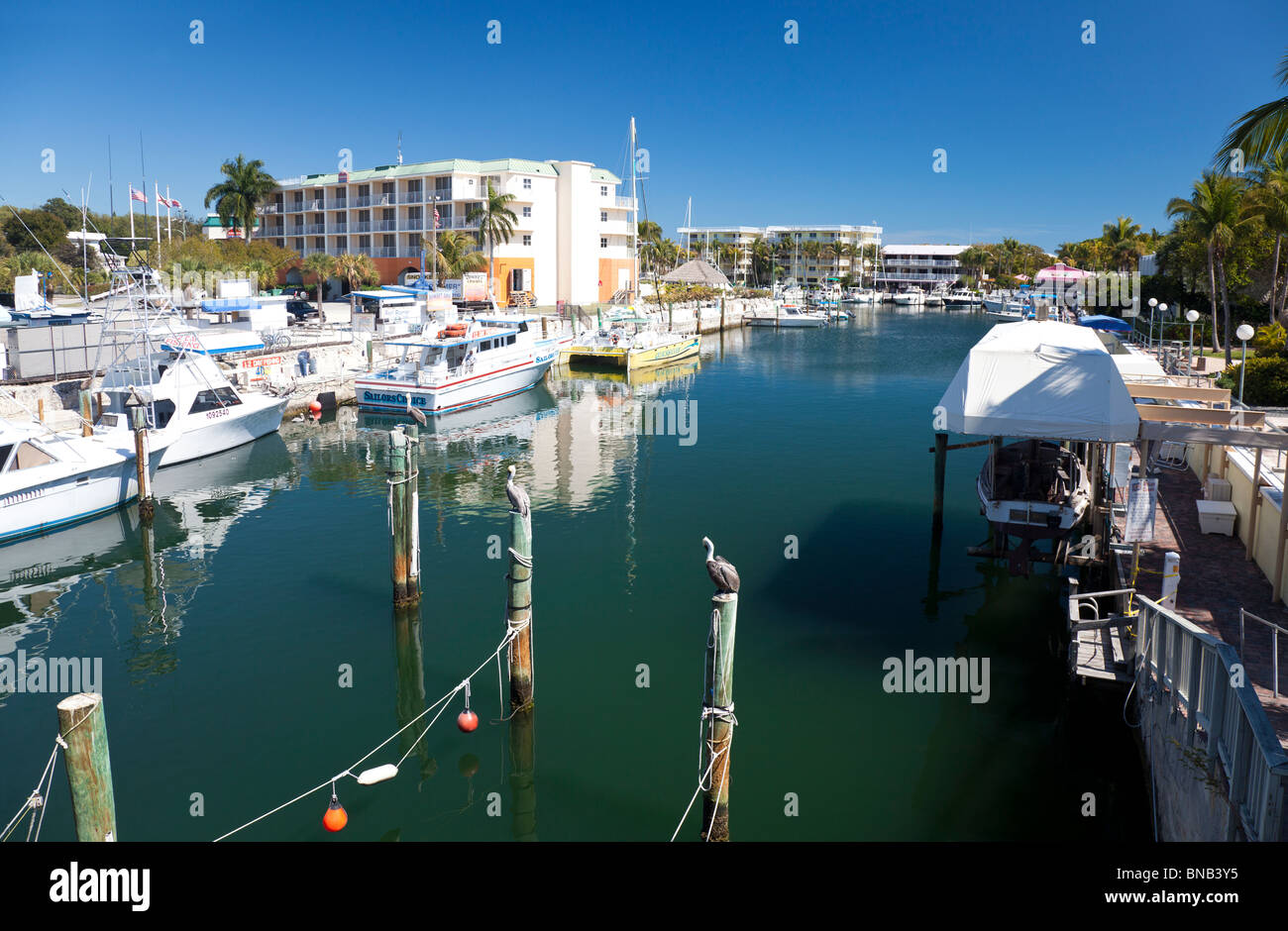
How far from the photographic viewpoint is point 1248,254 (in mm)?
45094

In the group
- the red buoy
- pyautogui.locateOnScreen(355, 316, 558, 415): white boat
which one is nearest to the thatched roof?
pyautogui.locateOnScreen(355, 316, 558, 415): white boat

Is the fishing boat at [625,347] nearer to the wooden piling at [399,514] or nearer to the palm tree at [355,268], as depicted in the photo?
the palm tree at [355,268]

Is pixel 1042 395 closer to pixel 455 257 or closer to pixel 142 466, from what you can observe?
pixel 142 466

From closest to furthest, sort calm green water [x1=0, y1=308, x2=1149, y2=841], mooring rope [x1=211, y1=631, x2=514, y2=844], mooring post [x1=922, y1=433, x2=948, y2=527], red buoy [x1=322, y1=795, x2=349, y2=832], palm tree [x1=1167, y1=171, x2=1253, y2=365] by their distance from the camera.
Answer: red buoy [x1=322, y1=795, x2=349, y2=832] < mooring rope [x1=211, y1=631, x2=514, y2=844] < calm green water [x1=0, y1=308, x2=1149, y2=841] < mooring post [x1=922, y1=433, x2=948, y2=527] < palm tree [x1=1167, y1=171, x2=1253, y2=365]

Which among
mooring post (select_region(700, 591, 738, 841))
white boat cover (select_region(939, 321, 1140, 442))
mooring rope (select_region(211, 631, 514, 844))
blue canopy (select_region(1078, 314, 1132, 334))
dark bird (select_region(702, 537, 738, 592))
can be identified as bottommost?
mooring rope (select_region(211, 631, 514, 844))

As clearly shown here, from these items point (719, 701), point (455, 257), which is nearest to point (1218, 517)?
point (719, 701)

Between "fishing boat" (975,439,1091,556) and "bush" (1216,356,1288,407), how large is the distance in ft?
39.1

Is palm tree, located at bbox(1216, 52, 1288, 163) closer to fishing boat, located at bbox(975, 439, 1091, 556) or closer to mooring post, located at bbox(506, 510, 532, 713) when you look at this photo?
fishing boat, located at bbox(975, 439, 1091, 556)

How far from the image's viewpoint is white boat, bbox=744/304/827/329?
299ft
